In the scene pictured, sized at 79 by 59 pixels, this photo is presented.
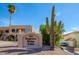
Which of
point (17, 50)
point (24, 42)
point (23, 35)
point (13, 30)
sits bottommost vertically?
point (17, 50)

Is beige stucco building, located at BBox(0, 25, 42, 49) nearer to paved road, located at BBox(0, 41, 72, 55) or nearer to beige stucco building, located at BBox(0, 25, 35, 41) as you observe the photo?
beige stucco building, located at BBox(0, 25, 35, 41)

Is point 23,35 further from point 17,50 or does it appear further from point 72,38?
point 72,38

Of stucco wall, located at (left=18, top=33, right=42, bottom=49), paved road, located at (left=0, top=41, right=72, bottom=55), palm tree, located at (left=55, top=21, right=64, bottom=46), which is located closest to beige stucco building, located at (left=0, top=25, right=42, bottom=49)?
stucco wall, located at (left=18, top=33, right=42, bottom=49)

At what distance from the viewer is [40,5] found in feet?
40.4

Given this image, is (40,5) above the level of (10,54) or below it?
above

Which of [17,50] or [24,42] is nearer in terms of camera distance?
[17,50]

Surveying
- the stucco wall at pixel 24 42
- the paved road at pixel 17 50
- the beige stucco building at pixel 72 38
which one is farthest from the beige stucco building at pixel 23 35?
the beige stucco building at pixel 72 38

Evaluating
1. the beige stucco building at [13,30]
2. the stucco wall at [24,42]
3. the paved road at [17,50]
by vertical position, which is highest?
the beige stucco building at [13,30]

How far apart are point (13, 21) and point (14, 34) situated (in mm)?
285

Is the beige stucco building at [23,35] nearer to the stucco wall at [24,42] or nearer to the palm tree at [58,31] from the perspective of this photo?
the stucco wall at [24,42]

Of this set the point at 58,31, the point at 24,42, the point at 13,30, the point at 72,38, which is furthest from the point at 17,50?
the point at 72,38

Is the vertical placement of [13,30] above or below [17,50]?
above
